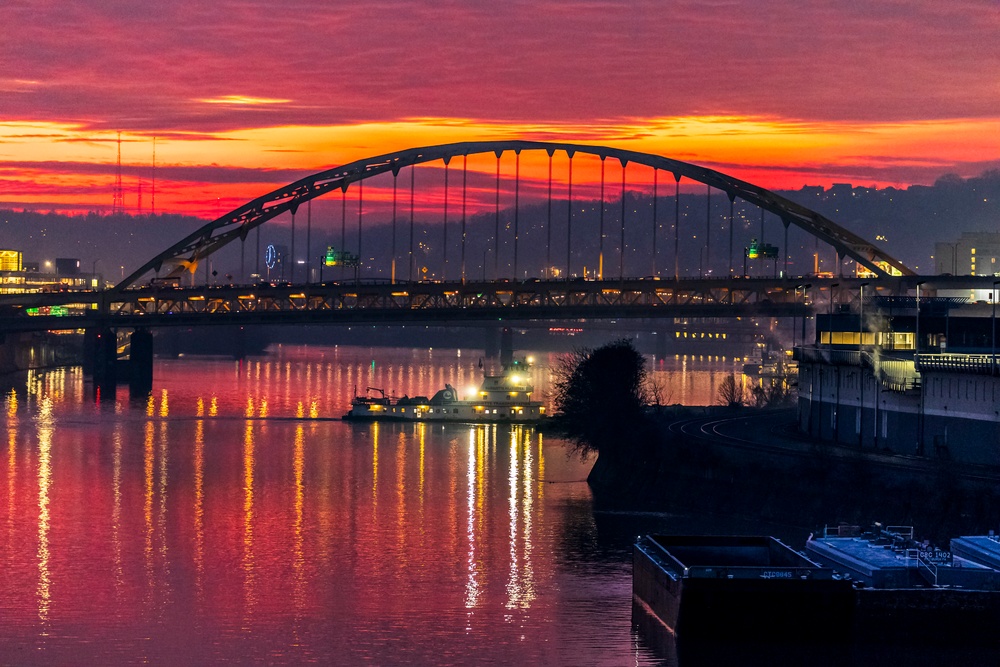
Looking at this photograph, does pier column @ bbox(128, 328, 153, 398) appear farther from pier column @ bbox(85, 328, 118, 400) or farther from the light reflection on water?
the light reflection on water

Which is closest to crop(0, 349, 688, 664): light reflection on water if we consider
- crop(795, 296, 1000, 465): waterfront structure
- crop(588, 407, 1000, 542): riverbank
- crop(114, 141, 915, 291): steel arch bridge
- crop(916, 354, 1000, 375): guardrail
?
crop(588, 407, 1000, 542): riverbank

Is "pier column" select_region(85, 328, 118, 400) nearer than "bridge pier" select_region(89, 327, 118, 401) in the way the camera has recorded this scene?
No

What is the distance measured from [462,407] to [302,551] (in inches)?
2044

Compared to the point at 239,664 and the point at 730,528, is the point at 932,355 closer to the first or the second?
the point at 730,528

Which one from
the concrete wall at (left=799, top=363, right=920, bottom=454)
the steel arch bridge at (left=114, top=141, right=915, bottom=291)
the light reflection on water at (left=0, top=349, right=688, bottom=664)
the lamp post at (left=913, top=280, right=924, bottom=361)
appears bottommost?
the light reflection on water at (left=0, top=349, right=688, bottom=664)

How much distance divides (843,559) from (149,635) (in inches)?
637

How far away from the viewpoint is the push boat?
321 feet

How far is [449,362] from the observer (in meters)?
194

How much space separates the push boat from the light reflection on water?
7.69 m

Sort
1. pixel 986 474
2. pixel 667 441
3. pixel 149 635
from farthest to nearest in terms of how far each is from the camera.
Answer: pixel 667 441 < pixel 986 474 < pixel 149 635

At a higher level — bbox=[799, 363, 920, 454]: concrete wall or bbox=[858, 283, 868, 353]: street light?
bbox=[858, 283, 868, 353]: street light

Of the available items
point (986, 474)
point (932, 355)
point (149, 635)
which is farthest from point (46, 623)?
point (932, 355)

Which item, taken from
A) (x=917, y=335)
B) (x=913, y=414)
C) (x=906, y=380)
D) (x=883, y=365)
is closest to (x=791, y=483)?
(x=913, y=414)

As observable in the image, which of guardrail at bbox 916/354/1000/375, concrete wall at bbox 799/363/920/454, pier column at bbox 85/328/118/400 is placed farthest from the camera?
pier column at bbox 85/328/118/400
